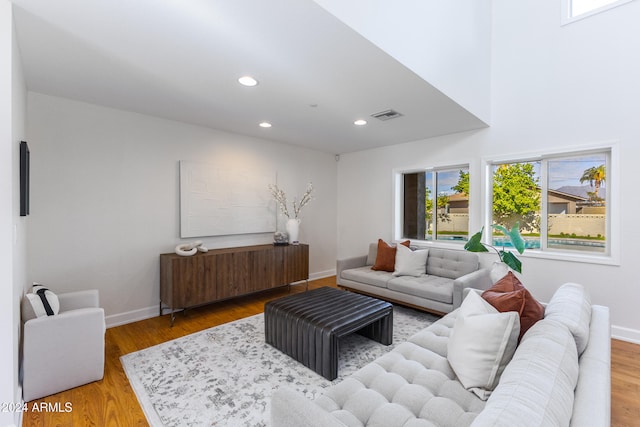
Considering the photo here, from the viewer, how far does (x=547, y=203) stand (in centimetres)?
357

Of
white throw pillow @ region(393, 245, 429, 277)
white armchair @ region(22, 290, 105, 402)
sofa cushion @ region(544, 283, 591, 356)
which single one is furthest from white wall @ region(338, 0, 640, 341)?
white armchair @ region(22, 290, 105, 402)

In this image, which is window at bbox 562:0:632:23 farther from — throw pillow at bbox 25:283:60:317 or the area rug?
throw pillow at bbox 25:283:60:317

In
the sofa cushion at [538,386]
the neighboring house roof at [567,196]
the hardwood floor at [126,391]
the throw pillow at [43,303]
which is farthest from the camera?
the neighboring house roof at [567,196]

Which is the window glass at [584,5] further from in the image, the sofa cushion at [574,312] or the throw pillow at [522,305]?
the throw pillow at [522,305]

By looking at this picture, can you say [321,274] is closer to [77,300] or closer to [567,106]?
[77,300]

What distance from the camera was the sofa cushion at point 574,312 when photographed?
137cm

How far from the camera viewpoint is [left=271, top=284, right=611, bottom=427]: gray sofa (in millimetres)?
890

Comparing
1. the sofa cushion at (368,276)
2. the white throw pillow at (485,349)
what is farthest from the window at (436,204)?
the white throw pillow at (485,349)

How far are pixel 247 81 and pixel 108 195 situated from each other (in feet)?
6.91

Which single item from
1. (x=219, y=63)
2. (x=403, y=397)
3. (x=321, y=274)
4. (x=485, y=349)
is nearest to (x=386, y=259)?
(x=321, y=274)

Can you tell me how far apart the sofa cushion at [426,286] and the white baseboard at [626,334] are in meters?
1.60

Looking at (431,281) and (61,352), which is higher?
(431,281)

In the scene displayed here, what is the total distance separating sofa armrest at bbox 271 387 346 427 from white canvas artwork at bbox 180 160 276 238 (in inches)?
123

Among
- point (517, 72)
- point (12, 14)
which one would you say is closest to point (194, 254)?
point (12, 14)
